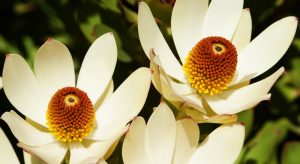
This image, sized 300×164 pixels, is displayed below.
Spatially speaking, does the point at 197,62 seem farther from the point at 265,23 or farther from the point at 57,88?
the point at 265,23

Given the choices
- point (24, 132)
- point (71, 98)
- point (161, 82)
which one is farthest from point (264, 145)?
point (24, 132)

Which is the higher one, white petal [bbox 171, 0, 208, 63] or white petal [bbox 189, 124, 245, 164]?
white petal [bbox 171, 0, 208, 63]

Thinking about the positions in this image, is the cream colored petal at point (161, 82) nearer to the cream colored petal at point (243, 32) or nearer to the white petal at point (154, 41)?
the white petal at point (154, 41)

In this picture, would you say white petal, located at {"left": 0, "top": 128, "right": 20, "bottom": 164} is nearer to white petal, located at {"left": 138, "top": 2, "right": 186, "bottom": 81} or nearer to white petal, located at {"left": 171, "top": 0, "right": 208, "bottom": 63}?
white petal, located at {"left": 138, "top": 2, "right": 186, "bottom": 81}

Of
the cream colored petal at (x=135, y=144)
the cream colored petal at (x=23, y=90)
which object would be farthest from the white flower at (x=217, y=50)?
the cream colored petal at (x=23, y=90)

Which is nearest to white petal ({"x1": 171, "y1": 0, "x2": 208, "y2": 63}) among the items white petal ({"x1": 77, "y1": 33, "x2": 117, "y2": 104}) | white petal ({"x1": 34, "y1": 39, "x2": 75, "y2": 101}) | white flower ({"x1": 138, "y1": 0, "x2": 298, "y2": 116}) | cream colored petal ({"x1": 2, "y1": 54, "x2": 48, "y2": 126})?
white flower ({"x1": 138, "y1": 0, "x2": 298, "y2": 116})

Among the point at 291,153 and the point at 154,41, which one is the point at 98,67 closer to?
the point at 154,41

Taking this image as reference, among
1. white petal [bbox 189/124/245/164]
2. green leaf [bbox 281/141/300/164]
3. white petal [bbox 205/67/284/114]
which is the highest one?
white petal [bbox 205/67/284/114]
